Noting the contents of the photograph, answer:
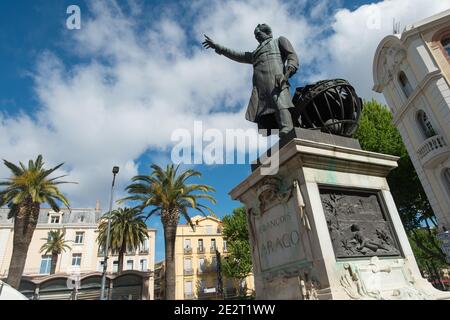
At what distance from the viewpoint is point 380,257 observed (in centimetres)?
388

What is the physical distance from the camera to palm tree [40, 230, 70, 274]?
41.0 meters

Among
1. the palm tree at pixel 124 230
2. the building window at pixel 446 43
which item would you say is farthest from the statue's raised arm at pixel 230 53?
the palm tree at pixel 124 230

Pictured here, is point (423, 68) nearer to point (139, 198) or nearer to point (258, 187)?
point (258, 187)

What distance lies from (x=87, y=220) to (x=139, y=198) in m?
32.4

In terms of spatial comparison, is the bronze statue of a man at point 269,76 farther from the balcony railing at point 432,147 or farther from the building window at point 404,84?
the building window at point 404,84

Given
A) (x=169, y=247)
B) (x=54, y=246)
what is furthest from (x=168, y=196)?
(x=54, y=246)

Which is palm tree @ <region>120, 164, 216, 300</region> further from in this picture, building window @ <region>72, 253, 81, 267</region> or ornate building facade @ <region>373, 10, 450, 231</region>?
building window @ <region>72, 253, 81, 267</region>

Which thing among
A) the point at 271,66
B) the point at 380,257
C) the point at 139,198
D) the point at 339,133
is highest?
the point at 139,198

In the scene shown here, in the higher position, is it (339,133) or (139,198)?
(139,198)

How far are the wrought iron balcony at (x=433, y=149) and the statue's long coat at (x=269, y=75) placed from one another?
1365 centimetres

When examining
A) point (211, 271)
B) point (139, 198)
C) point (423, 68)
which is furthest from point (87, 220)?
point (423, 68)

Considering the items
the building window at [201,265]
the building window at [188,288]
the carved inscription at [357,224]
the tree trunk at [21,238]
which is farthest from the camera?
the building window at [201,265]

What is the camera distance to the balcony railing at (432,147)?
15.0 meters

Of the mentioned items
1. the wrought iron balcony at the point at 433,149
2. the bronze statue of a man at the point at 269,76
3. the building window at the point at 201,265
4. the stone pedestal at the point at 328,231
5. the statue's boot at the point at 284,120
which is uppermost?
the building window at the point at 201,265
